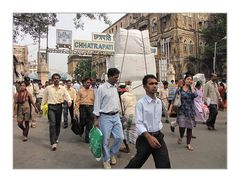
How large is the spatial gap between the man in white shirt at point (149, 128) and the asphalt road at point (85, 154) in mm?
1066

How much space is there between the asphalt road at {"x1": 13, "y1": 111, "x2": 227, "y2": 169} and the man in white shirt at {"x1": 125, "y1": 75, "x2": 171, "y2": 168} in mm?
1066

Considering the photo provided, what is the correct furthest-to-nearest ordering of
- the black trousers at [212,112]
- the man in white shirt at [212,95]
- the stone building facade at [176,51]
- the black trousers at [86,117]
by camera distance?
the stone building facade at [176,51], the black trousers at [212,112], the man in white shirt at [212,95], the black trousers at [86,117]

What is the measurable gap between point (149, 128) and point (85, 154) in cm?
225

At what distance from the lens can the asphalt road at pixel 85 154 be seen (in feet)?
16.1

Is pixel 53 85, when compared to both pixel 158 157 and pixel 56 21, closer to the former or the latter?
pixel 56 21

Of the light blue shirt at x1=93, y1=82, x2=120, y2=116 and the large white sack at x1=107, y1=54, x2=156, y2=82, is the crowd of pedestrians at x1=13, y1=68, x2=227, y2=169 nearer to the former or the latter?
the light blue shirt at x1=93, y1=82, x2=120, y2=116

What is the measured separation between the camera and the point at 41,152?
5.73 metres

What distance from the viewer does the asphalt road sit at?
492 cm

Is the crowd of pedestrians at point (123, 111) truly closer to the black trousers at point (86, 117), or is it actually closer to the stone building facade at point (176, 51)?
the black trousers at point (86, 117)

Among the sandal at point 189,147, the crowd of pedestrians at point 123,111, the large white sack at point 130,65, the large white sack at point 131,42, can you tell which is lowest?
the sandal at point 189,147

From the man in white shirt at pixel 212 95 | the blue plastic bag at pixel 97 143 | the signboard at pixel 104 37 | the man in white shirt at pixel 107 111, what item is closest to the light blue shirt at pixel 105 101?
the man in white shirt at pixel 107 111

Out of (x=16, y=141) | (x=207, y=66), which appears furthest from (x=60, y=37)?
(x=207, y=66)

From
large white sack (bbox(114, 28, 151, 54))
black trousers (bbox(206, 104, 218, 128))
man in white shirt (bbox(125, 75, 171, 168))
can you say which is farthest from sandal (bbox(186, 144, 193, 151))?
large white sack (bbox(114, 28, 151, 54))

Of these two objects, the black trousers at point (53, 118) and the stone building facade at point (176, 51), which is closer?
the black trousers at point (53, 118)
